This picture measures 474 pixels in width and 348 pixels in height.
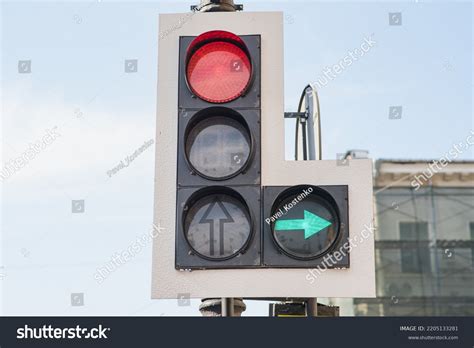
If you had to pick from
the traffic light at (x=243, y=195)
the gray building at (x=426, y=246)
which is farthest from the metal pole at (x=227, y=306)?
the gray building at (x=426, y=246)

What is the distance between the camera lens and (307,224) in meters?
4.63

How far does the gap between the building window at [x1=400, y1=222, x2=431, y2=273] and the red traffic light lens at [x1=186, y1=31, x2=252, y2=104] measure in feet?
100

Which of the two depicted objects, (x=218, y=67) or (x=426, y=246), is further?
(x=426, y=246)

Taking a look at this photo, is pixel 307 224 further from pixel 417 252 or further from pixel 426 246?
pixel 417 252

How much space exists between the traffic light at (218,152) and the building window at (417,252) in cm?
3058

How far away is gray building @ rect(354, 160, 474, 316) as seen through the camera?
3431 centimetres

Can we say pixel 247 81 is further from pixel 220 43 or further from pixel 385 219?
pixel 385 219

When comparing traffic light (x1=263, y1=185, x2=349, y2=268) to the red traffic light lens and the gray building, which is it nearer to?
the red traffic light lens

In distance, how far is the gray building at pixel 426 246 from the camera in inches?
1351

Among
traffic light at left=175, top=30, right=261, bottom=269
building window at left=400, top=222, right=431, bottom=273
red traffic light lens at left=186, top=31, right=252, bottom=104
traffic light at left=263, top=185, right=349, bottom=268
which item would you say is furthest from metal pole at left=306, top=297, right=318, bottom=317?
building window at left=400, top=222, right=431, bottom=273

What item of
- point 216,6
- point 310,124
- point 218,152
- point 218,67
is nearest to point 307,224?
point 218,152

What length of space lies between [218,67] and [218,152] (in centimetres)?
52

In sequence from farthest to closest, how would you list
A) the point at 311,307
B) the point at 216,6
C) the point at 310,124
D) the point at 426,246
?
the point at 426,246 → the point at 310,124 → the point at 216,6 → the point at 311,307
